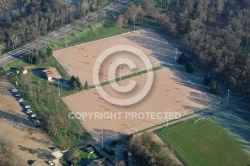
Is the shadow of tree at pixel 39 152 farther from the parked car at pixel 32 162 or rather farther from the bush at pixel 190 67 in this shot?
the bush at pixel 190 67

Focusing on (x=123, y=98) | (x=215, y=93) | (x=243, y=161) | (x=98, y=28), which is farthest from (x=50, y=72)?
(x=243, y=161)

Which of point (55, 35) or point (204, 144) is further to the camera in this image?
point (55, 35)

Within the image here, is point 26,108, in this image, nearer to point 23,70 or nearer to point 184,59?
point 23,70

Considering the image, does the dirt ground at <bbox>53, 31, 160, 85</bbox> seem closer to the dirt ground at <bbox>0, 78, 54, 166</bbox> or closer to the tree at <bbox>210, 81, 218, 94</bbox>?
the tree at <bbox>210, 81, 218, 94</bbox>

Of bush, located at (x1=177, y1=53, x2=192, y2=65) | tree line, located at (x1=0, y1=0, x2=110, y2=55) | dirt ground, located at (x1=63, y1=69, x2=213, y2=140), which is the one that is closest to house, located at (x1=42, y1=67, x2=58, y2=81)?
dirt ground, located at (x1=63, y1=69, x2=213, y2=140)

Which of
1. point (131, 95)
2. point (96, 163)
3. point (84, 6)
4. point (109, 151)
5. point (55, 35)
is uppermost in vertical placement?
point (84, 6)

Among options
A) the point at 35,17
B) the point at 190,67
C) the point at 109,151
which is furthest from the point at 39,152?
the point at 35,17

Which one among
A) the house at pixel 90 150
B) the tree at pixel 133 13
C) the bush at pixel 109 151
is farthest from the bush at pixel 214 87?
the tree at pixel 133 13
